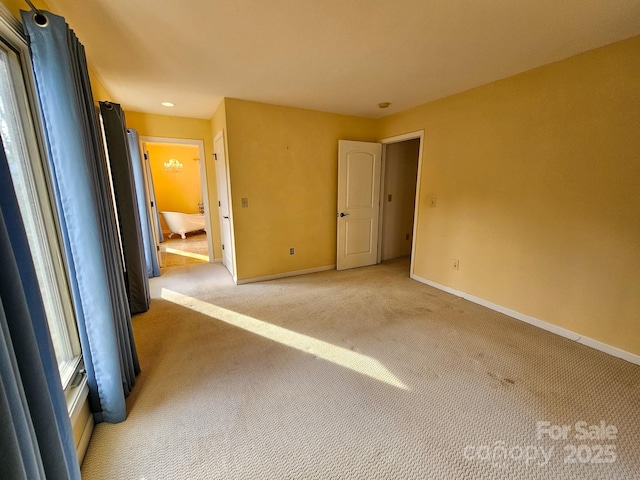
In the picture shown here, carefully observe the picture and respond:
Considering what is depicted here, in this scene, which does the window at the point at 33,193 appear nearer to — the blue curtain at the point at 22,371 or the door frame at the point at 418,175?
the blue curtain at the point at 22,371

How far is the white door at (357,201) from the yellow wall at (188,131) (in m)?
2.15

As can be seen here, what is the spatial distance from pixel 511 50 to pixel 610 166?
1182 mm

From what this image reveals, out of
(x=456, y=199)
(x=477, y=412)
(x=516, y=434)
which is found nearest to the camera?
(x=516, y=434)

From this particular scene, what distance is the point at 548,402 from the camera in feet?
5.45

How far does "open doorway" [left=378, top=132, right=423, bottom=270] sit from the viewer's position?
446 centimetres

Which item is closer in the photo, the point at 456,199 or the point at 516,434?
the point at 516,434

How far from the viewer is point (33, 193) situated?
4.62 ft

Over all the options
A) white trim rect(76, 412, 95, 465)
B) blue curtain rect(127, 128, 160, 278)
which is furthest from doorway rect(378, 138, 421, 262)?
Result: white trim rect(76, 412, 95, 465)

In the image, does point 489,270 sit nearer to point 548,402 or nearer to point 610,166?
point 610,166

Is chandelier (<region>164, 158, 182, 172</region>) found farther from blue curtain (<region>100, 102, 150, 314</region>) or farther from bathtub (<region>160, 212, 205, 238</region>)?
blue curtain (<region>100, 102, 150, 314</region>)

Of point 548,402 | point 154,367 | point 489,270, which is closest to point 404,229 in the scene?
point 489,270

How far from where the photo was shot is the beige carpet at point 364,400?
1.31 metres

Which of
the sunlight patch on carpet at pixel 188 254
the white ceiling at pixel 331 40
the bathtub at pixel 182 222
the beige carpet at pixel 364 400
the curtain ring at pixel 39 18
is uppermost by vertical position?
the white ceiling at pixel 331 40

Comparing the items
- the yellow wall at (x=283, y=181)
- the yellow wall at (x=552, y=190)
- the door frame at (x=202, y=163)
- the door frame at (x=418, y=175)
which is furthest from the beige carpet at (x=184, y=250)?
the yellow wall at (x=552, y=190)
